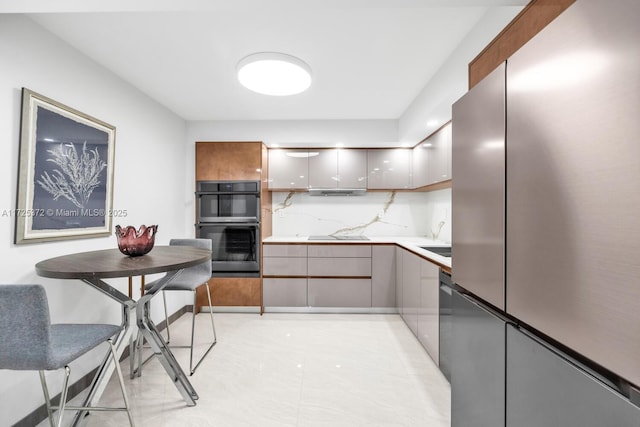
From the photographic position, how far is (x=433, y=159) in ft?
10.1

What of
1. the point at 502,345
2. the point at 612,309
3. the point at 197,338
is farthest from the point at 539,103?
the point at 197,338

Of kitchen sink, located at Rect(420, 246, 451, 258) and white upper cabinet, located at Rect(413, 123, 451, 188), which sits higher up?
white upper cabinet, located at Rect(413, 123, 451, 188)

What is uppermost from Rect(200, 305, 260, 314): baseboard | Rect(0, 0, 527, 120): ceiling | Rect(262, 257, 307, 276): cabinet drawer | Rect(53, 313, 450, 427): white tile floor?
Rect(0, 0, 527, 120): ceiling

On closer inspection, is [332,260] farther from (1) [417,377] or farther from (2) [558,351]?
(2) [558,351]

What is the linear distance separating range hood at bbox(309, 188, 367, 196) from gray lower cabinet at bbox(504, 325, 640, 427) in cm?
304

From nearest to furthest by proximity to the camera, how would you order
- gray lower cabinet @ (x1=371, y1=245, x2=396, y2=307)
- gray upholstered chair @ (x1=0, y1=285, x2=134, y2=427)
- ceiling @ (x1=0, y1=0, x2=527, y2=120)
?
gray upholstered chair @ (x1=0, y1=285, x2=134, y2=427)
ceiling @ (x1=0, y1=0, x2=527, y2=120)
gray lower cabinet @ (x1=371, y1=245, x2=396, y2=307)

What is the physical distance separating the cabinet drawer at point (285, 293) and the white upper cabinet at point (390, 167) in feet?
5.28

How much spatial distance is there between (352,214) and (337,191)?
1.48ft

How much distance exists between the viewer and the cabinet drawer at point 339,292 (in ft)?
11.8

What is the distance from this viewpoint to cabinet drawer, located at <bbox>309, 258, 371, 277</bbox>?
141 inches

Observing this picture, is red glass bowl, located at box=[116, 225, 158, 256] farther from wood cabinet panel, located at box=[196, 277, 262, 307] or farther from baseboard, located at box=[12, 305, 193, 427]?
wood cabinet panel, located at box=[196, 277, 262, 307]

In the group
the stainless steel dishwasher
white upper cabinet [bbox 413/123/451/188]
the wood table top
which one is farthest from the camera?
white upper cabinet [bbox 413/123/451/188]

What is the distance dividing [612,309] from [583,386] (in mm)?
214

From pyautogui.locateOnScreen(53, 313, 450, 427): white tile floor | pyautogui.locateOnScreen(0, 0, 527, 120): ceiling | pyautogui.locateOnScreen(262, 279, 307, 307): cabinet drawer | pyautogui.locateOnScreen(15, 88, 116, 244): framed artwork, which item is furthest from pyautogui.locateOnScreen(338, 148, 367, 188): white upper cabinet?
pyautogui.locateOnScreen(15, 88, 116, 244): framed artwork
